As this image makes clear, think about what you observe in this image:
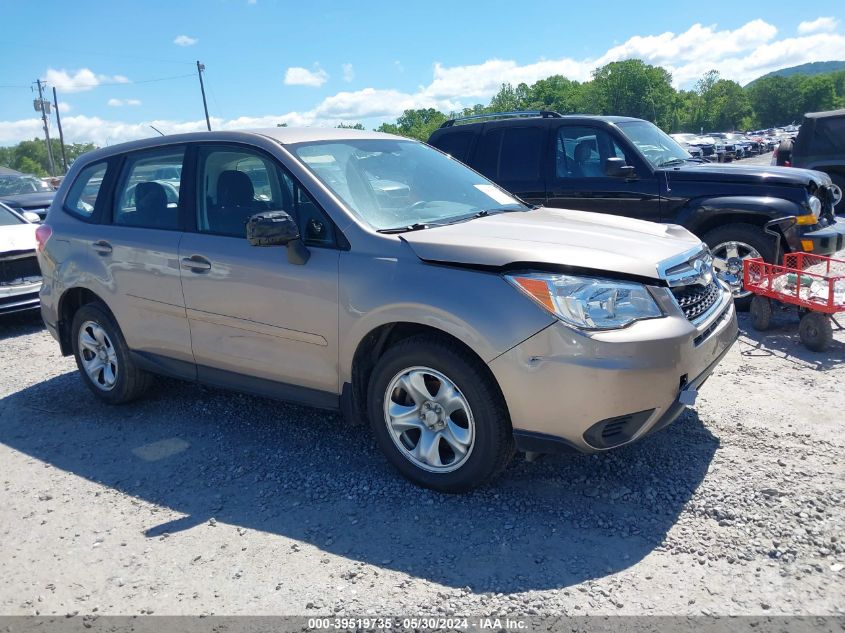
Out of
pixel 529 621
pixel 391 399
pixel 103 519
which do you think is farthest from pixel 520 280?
pixel 103 519

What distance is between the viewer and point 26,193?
14125mm

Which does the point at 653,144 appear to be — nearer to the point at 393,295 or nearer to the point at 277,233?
the point at 393,295

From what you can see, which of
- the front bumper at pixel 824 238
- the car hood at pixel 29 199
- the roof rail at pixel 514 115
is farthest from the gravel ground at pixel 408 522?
the car hood at pixel 29 199

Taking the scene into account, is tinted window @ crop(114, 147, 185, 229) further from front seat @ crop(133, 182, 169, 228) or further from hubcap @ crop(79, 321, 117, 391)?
hubcap @ crop(79, 321, 117, 391)

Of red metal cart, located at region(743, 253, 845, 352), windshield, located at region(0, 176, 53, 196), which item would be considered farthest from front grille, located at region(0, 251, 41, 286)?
windshield, located at region(0, 176, 53, 196)

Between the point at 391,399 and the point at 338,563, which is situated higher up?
the point at 391,399

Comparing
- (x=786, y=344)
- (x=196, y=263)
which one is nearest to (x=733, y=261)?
(x=786, y=344)

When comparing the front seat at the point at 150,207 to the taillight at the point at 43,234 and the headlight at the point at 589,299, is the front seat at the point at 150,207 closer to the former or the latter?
the taillight at the point at 43,234

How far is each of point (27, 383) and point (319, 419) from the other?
290 centimetres

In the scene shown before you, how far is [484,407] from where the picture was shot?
3.24 m

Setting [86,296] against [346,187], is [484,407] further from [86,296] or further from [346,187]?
[86,296]

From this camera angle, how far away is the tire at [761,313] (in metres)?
6.04

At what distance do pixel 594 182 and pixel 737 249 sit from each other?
157 cm

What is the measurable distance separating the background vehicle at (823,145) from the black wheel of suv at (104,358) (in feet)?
40.0
